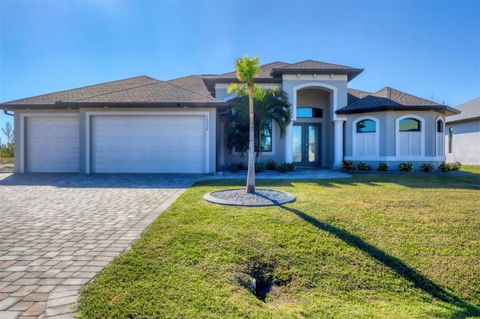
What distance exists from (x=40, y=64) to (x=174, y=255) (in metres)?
15.2

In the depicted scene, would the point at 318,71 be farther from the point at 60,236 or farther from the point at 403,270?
the point at 60,236

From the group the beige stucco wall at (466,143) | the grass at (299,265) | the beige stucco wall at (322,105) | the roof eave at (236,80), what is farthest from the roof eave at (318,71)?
the beige stucco wall at (466,143)

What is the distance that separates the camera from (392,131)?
14.5 metres

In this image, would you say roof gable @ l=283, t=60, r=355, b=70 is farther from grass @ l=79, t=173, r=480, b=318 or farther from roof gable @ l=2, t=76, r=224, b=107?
grass @ l=79, t=173, r=480, b=318

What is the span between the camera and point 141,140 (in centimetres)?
1284

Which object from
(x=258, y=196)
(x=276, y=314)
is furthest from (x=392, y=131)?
(x=276, y=314)

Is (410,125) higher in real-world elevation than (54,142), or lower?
higher

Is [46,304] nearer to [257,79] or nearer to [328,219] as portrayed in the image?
[328,219]

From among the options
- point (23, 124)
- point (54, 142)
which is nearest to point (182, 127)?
point (54, 142)

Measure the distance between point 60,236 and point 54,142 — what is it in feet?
37.0

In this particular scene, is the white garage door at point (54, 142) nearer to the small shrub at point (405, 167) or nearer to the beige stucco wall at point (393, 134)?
the beige stucco wall at point (393, 134)

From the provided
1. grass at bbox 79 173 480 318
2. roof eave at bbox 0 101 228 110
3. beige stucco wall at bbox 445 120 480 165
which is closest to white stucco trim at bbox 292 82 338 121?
roof eave at bbox 0 101 228 110

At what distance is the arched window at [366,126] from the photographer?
48.6 ft

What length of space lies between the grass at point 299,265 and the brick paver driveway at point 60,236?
0.29m
